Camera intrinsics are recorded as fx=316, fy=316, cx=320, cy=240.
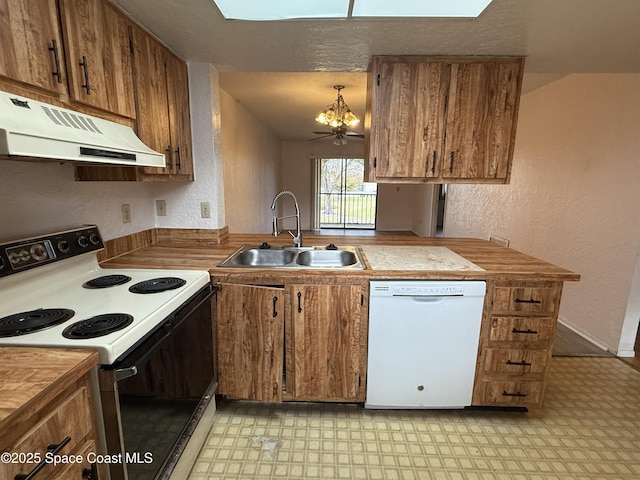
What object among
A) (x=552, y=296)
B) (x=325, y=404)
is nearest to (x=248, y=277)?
(x=325, y=404)

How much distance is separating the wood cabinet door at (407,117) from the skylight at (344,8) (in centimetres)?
50

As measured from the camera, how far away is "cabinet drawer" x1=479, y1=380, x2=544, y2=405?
5.93ft

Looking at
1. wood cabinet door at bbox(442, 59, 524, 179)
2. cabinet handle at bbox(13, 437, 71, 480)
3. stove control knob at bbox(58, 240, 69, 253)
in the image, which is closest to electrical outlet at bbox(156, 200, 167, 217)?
stove control knob at bbox(58, 240, 69, 253)

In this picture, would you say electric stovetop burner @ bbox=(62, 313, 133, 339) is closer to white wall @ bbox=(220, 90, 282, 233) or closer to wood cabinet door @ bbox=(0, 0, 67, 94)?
wood cabinet door @ bbox=(0, 0, 67, 94)

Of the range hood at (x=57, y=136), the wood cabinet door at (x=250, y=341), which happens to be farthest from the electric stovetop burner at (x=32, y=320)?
the wood cabinet door at (x=250, y=341)

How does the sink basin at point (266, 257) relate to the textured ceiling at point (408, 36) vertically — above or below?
below

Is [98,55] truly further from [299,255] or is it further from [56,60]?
[299,255]

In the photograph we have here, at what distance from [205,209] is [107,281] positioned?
94cm

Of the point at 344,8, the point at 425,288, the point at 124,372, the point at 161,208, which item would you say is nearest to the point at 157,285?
the point at 124,372

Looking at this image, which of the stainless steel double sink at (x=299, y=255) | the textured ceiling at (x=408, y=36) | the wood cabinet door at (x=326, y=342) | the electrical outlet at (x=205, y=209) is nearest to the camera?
the textured ceiling at (x=408, y=36)

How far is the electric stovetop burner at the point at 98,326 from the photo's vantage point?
98 centimetres

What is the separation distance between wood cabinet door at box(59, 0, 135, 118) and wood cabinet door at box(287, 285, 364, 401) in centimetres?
124

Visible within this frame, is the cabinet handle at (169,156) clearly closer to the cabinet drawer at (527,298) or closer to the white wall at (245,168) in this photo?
the white wall at (245,168)

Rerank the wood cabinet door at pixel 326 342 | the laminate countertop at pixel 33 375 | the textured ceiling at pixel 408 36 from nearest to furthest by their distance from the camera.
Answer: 1. the laminate countertop at pixel 33 375
2. the textured ceiling at pixel 408 36
3. the wood cabinet door at pixel 326 342
